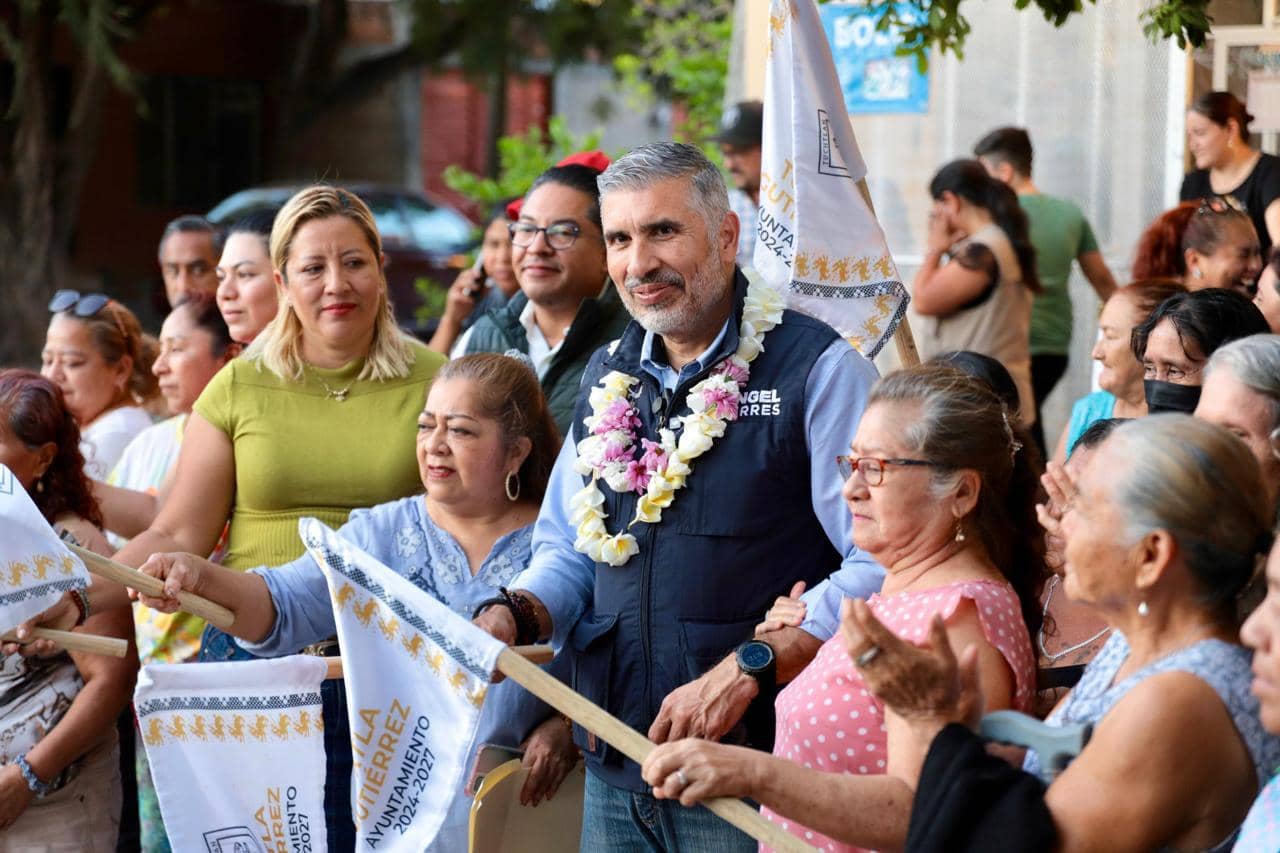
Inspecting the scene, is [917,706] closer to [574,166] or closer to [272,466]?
[272,466]

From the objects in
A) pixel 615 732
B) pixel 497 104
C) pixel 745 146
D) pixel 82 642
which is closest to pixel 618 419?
pixel 615 732

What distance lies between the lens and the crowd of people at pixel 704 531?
244 centimetres

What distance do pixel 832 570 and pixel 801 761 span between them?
2.05 ft

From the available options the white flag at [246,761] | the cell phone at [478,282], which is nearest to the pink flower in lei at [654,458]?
the white flag at [246,761]

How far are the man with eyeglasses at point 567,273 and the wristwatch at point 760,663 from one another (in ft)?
5.66

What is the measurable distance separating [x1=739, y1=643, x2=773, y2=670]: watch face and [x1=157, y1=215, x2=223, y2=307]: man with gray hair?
3.88m

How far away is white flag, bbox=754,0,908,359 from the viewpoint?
4047mm

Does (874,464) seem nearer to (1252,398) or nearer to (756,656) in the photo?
(756,656)

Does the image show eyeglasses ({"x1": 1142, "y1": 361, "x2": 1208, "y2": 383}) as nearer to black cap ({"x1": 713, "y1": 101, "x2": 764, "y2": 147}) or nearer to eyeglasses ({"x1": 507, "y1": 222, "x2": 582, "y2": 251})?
eyeglasses ({"x1": 507, "y1": 222, "x2": 582, "y2": 251})

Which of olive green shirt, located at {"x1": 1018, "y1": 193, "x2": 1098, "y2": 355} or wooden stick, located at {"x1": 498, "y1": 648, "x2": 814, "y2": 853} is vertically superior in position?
olive green shirt, located at {"x1": 1018, "y1": 193, "x2": 1098, "y2": 355}

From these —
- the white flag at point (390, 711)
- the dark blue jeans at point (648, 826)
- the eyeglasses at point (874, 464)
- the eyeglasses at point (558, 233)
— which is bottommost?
the dark blue jeans at point (648, 826)

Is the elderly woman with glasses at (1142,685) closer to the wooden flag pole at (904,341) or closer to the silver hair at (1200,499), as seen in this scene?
the silver hair at (1200,499)

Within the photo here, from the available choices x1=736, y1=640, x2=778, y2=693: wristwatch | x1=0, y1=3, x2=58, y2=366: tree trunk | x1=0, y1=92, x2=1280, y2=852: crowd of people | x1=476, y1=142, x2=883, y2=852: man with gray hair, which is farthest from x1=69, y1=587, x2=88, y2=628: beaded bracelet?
x1=0, y1=3, x2=58, y2=366: tree trunk

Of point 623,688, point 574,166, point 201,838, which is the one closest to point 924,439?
point 623,688
